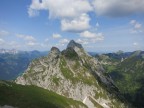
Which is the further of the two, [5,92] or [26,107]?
[5,92]

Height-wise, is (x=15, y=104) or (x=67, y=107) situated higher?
(x=15, y=104)

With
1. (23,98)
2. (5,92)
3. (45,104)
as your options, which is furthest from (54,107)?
(5,92)

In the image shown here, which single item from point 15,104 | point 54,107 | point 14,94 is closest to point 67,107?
point 54,107

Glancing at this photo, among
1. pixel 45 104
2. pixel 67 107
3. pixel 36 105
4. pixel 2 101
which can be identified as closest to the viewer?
pixel 2 101

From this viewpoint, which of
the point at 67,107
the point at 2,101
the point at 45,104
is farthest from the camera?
the point at 67,107

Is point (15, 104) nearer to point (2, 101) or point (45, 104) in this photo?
point (2, 101)

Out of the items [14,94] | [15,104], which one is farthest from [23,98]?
[15,104]

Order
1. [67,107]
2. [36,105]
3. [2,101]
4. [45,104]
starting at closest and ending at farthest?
[2,101] → [36,105] → [45,104] → [67,107]

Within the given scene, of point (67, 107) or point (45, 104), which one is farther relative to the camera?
point (67, 107)

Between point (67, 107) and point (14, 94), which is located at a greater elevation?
point (14, 94)

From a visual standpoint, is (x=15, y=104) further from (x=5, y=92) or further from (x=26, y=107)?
(x=5, y=92)
